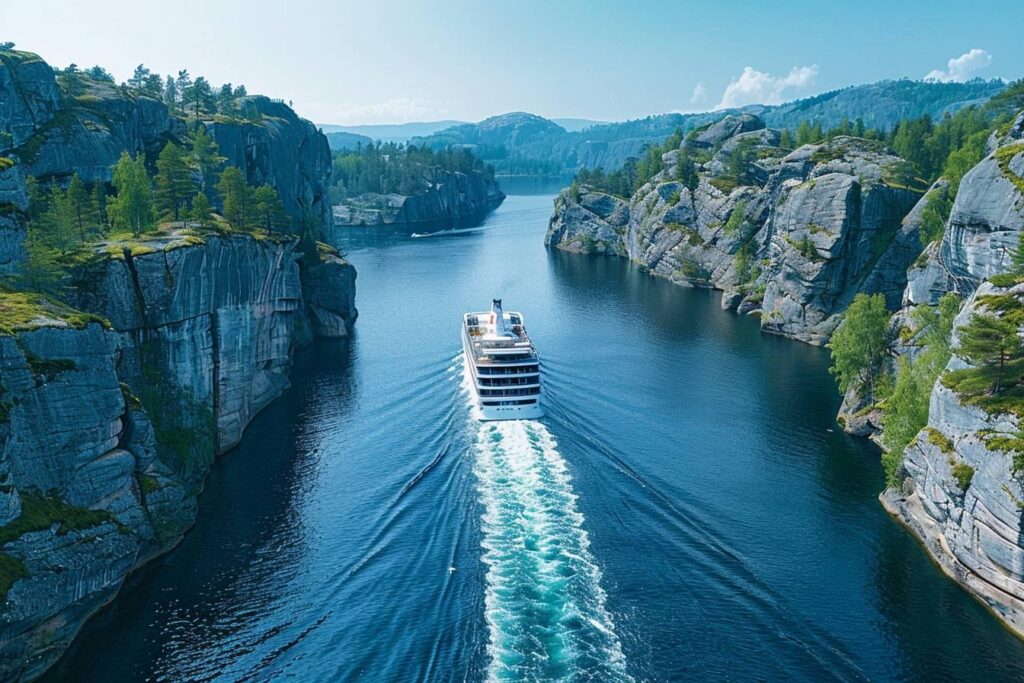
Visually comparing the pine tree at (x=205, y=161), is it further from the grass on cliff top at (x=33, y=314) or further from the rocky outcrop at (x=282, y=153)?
the grass on cliff top at (x=33, y=314)

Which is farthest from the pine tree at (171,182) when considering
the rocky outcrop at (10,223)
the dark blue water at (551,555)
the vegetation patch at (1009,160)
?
the vegetation patch at (1009,160)

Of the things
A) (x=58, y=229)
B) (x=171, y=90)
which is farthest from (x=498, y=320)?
(x=171, y=90)

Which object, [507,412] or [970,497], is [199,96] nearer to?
[507,412]

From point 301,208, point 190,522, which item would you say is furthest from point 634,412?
point 301,208

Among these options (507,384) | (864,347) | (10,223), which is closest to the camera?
(10,223)

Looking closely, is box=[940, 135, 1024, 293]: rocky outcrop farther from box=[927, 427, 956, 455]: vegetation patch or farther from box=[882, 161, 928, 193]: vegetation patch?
box=[882, 161, 928, 193]: vegetation patch
